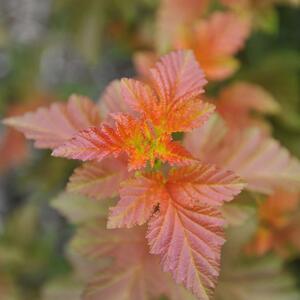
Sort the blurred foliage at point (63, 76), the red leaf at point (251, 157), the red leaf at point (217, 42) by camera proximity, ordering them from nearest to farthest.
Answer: the red leaf at point (251, 157), the red leaf at point (217, 42), the blurred foliage at point (63, 76)

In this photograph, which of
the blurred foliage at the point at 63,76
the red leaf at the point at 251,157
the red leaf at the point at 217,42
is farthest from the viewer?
the blurred foliage at the point at 63,76

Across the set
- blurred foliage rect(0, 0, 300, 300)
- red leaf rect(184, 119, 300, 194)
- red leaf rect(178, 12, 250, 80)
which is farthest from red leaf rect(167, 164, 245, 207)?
red leaf rect(178, 12, 250, 80)

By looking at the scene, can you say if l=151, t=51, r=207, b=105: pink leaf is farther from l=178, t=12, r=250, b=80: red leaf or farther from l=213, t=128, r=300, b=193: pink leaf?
l=178, t=12, r=250, b=80: red leaf

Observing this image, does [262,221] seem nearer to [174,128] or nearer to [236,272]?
[236,272]

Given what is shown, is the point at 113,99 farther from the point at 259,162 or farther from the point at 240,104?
the point at 240,104

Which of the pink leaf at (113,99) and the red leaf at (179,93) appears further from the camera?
the pink leaf at (113,99)

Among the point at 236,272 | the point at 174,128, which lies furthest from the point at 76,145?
the point at 236,272

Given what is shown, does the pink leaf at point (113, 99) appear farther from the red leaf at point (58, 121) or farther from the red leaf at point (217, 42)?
the red leaf at point (217, 42)

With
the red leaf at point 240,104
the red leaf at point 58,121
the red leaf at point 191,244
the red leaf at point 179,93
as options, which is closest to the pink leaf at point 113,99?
the red leaf at point 58,121

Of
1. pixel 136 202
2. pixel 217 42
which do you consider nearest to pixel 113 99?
pixel 136 202
